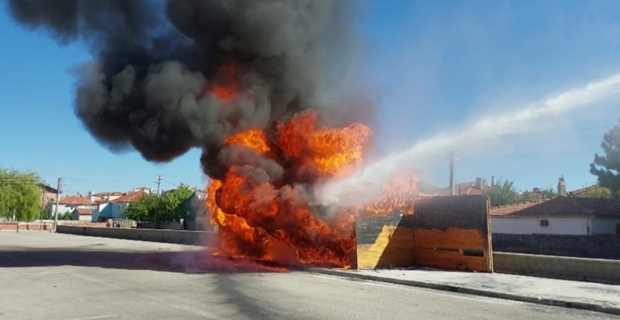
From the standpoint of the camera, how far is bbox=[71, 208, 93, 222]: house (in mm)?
106625

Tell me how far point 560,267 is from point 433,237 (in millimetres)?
4313

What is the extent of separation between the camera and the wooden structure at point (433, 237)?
53.5ft

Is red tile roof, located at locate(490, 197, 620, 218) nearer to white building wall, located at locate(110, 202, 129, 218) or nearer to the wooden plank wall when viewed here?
the wooden plank wall

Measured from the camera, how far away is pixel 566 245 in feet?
85.2

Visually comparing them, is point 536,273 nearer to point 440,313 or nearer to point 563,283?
point 563,283

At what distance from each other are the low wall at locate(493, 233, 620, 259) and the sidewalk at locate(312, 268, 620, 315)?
1257 cm

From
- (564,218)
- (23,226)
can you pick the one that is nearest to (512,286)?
(564,218)

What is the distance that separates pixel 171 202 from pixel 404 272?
154ft

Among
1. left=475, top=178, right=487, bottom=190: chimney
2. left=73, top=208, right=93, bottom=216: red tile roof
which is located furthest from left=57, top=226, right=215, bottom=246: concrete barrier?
left=73, top=208, right=93, bottom=216: red tile roof

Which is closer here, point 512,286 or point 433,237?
point 512,286

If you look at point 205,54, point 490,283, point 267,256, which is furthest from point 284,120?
point 490,283

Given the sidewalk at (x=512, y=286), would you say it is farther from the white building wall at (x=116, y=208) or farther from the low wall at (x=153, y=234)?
the white building wall at (x=116, y=208)

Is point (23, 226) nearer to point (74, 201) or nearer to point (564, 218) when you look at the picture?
point (564, 218)

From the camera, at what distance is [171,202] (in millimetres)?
58812
